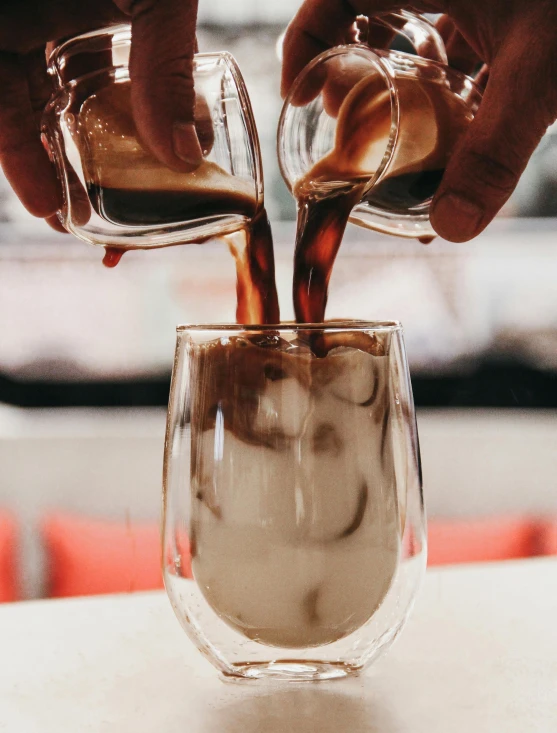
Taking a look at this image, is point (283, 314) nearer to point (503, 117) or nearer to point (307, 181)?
point (307, 181)

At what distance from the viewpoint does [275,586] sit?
545 mm

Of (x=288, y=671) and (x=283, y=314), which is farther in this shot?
(x=283, y=314)

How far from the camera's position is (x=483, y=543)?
5.65ft

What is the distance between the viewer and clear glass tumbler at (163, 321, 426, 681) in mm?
545

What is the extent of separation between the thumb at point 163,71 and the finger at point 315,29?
0.34 meters

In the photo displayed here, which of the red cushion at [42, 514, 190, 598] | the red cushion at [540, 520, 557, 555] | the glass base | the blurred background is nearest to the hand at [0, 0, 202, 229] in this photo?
the glass base

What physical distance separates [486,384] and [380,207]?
1.94 m

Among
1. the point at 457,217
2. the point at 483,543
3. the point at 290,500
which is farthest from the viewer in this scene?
the point at 483,543

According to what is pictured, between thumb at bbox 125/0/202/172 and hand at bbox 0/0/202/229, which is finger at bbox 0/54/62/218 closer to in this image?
hand at bbox 0/0/202/229

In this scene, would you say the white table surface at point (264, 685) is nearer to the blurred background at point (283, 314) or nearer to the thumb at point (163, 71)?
the thumb at point (163, 71)

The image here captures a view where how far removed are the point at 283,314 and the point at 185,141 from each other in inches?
75.3

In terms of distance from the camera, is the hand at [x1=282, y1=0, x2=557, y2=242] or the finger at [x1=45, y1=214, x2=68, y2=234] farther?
the finger at [x1=45, y1=214, x2=68, y2=234]

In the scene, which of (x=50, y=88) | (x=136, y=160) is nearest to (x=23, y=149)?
(x=50, y=88)

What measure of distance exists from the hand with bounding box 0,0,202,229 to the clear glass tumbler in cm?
15
